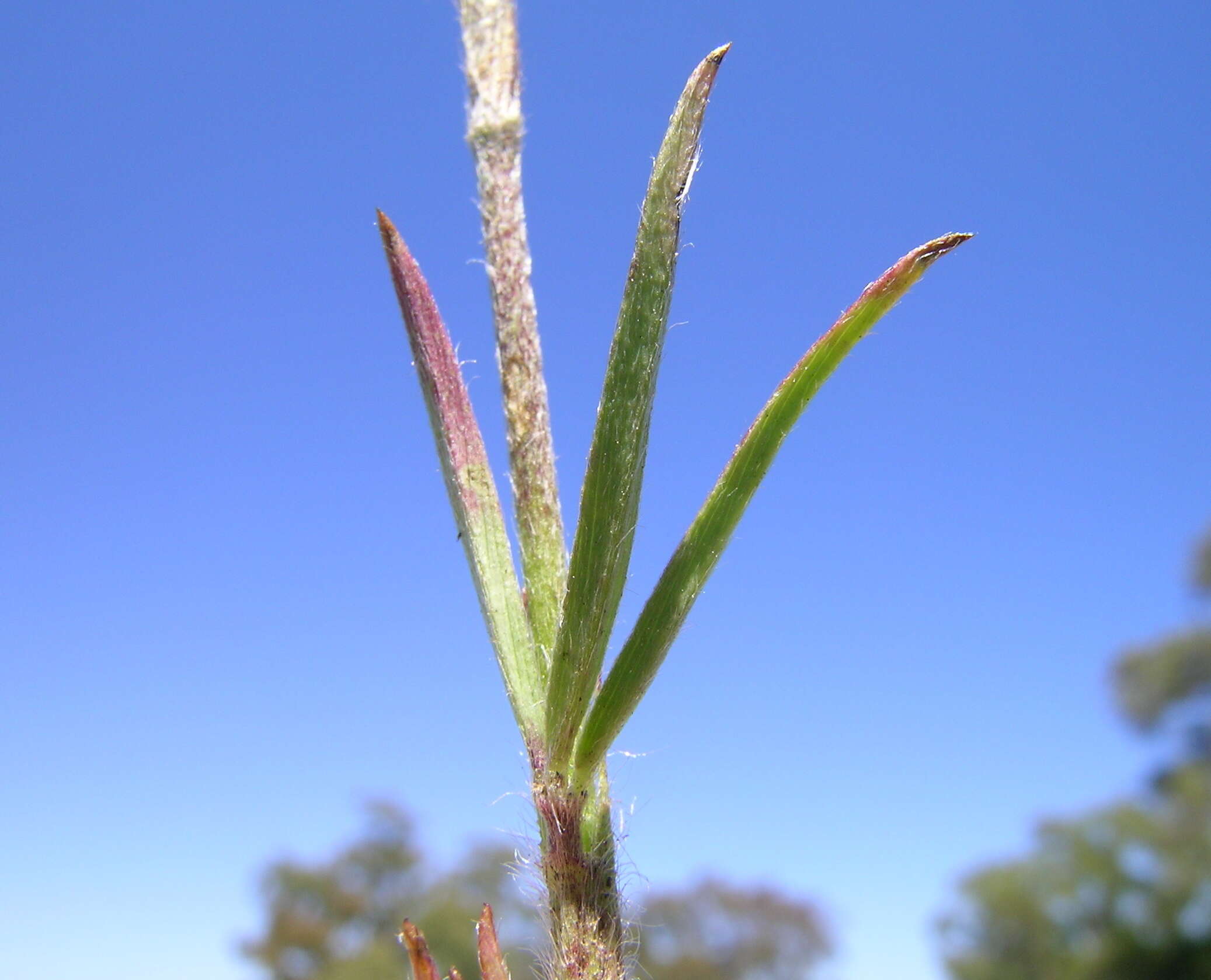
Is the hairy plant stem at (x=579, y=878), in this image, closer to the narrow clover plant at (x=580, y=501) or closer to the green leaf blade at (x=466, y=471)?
the narrow clover plant at (x=580, y=501)

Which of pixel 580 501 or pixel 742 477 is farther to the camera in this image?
pixel 742 477

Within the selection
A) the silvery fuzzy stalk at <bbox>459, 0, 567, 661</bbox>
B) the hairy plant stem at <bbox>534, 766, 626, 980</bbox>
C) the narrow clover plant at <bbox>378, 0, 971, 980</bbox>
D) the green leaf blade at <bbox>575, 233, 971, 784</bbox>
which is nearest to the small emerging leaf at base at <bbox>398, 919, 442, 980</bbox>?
the narrow clover plant at <bbox>378, 0, 971, 980</bbox>

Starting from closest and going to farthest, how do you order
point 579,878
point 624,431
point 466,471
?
point 624,431 → point 579,878 → point 466,471

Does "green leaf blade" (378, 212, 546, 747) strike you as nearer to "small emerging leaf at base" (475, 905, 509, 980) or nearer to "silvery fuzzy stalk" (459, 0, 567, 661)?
"silvery fuzzy stalk" (459, 0, 567, 661)

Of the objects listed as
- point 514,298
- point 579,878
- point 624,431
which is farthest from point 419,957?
point 514,298

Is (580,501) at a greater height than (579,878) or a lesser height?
greater

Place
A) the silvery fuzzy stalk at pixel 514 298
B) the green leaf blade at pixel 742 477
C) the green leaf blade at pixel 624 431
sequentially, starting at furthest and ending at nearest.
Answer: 1. the silvery fuzzy stalk at pixel 514 298
2. the green leaf blade at pixel 742 477
3. the green leaf blade at pixel 624 431

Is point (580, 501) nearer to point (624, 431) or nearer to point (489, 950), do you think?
point (624, 431)

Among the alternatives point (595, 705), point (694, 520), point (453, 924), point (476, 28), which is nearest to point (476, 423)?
point (694, 520)

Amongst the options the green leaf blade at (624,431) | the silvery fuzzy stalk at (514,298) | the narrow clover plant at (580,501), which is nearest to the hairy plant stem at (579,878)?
the narrow clover plant at (580,501)
